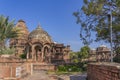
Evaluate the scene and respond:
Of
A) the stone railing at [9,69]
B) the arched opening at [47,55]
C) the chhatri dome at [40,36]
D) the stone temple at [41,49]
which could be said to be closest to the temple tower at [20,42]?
the stone temple at [41,49]

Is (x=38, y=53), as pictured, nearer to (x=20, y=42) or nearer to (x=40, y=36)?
(x=40, y=36)

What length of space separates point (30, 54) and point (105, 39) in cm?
2618

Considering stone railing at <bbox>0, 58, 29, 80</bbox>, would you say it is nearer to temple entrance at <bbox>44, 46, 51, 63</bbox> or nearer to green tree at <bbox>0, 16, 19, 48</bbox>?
green tree at <bbox>0, 16, 19, 48</bbox>

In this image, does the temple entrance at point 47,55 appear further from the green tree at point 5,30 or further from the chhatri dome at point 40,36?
the green tree at point 5,30

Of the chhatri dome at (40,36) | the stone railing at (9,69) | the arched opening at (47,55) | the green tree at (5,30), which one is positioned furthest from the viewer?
the chhatri dome at (40,36)

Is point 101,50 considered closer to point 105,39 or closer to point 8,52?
point 105,39

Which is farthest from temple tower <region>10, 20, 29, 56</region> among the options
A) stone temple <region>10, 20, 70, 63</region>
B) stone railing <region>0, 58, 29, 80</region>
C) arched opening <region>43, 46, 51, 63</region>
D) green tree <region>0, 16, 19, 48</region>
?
stone railing <region>0, 58, 29, 80</region>

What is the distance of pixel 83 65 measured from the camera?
37.4 metres

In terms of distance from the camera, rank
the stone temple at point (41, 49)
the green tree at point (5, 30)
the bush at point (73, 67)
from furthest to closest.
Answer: the stone temple at point (41, 49), the bush at point (73, 67), the green tree at point (5, 30)

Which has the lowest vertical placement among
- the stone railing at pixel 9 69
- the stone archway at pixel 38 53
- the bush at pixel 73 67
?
the bush at pixel 73 67

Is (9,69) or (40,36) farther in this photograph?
(40,36)

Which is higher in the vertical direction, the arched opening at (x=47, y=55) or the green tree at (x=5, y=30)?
the green tree at (x=5, y=30)

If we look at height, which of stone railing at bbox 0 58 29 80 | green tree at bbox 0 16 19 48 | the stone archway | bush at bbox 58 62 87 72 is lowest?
bush at bbox 58 62 87 72

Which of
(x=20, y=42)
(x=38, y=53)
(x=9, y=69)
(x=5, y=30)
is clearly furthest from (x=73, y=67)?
(x=20, y=42)
